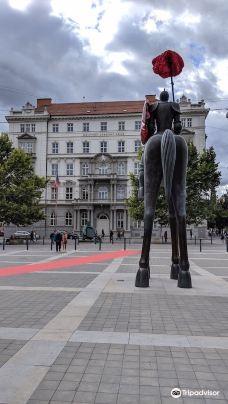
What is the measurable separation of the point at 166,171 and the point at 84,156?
193 ft

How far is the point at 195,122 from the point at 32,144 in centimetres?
2663

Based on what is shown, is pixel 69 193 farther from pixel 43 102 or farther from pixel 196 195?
pixel 196 195

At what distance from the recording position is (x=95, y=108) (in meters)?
71.9

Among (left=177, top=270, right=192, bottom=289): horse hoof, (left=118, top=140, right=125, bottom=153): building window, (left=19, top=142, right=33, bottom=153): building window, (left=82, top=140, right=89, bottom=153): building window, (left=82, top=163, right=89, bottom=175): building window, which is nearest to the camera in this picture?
(left=177, top=270, right=192, bottom=289): horse hoof

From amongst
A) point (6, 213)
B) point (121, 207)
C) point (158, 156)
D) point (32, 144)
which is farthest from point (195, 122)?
point (158, 156)

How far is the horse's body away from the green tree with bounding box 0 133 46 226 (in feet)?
106

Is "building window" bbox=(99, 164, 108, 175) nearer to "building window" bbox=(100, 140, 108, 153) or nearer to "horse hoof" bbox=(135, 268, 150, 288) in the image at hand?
"building window" bbox=(100, 140, 108, 153)

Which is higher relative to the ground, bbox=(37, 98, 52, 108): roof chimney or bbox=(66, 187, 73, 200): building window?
bbox=(37, 98, 52, 108): roof chimney

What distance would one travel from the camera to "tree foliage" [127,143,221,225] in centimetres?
4594

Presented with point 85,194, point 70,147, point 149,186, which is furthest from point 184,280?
point 70,147

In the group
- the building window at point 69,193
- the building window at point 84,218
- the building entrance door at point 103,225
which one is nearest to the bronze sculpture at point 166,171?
the building entrance door at point 103,225

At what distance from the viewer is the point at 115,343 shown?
5855 millimetres

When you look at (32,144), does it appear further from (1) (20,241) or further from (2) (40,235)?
(1) (20,241)

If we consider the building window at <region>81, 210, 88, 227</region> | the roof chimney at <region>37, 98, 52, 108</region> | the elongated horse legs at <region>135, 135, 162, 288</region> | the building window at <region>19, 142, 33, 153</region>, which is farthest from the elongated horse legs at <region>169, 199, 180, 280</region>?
the roof chimney at <region>37, 98, 52, 108</region>
